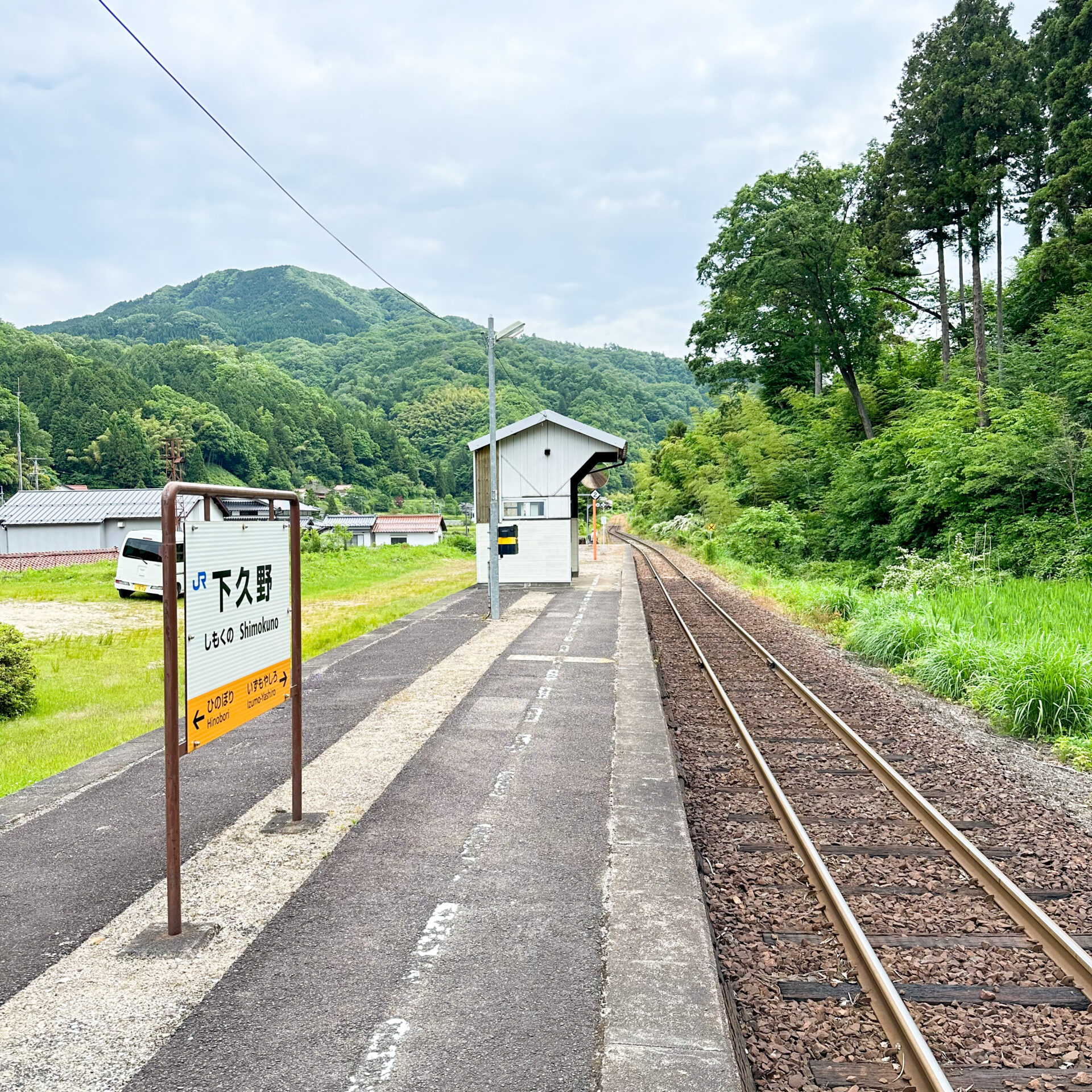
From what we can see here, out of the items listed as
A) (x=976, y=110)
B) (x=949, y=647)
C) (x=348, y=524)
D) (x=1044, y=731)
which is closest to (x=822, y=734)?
(x=1044, y=731)

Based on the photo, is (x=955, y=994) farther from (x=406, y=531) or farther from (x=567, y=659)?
(x=406, y=531)

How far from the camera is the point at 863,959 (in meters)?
3.58

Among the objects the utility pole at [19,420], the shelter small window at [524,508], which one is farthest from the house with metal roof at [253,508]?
the utility pole at [19,420]

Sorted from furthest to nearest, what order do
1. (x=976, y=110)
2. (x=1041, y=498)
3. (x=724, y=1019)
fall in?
(x=976, y=110)
(x=1041, y=498)
(x=724, y=1019)

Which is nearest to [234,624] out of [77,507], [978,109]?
[978,109]

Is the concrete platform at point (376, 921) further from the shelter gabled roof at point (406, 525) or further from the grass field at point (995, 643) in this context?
the shelter gabled roof at point (406, 525)

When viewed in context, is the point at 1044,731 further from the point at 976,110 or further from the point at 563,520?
the point at 976,110

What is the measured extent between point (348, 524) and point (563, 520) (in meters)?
48.2

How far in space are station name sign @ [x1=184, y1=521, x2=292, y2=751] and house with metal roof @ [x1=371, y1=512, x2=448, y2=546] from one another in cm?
5983

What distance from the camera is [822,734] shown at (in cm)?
763

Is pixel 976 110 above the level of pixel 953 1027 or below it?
above

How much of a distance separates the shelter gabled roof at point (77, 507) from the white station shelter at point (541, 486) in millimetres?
26588

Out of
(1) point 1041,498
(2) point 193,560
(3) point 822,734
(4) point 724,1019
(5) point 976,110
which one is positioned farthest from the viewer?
(5) point 976,110

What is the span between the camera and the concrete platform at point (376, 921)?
2.88 m
